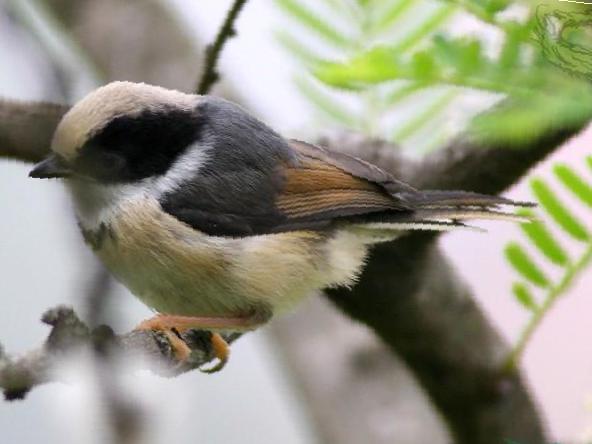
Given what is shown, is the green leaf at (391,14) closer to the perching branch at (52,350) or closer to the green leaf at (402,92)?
the green leaf at (402,92)

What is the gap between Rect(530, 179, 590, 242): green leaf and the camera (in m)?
0.67

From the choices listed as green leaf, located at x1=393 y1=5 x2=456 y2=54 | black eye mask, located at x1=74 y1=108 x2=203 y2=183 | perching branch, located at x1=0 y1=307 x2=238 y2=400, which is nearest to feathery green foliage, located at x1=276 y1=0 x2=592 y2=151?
green leaf, located at x1=393 y1=5 x2=456 y2=54

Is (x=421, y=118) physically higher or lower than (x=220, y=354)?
higher

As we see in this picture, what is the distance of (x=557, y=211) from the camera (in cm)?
70

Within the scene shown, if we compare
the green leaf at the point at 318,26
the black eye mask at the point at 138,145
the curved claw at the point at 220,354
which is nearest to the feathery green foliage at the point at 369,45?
the green leaf at the point at 318,26

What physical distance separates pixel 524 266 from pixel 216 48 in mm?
312

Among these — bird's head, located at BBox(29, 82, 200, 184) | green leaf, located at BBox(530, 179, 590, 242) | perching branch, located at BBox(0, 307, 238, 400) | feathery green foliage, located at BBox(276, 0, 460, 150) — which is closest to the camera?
perching branch, located at BBox(0, 307, 238, 400)

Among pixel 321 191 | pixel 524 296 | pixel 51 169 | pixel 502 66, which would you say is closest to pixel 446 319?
pixel 524 296

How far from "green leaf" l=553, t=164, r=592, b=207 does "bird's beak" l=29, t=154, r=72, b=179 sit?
33cm

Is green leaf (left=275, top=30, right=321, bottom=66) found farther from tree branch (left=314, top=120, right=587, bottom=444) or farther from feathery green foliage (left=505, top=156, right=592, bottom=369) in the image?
feathery green foliage (left=505, top=156, right=592, bottom=369)

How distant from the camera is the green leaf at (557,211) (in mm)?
668

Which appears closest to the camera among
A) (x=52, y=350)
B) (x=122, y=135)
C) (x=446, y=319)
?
(x=52, y=350)

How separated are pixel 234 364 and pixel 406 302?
0.21m

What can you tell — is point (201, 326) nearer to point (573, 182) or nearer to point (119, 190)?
point (119, 190)
